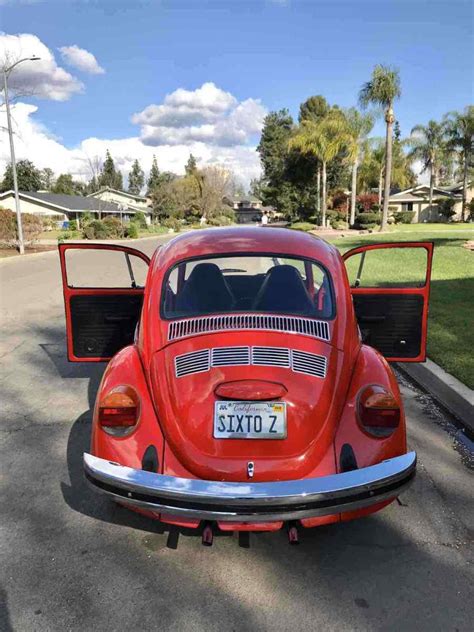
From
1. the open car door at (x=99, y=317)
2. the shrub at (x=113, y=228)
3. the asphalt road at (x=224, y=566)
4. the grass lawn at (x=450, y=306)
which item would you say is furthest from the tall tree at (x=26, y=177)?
the asphalt road at (x=224, y=566)

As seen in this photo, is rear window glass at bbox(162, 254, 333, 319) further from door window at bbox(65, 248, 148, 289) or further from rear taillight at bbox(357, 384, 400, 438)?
door window at bbox(65, 248, 148, 289)

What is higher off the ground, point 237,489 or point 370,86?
point 370,86

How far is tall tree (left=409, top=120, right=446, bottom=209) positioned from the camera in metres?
57.0

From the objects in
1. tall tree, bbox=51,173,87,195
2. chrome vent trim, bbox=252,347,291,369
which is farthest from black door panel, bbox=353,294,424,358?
tall tree, bbox=51,173,87,195

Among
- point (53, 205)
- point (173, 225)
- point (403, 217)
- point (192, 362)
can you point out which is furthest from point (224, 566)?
point (53, 205)

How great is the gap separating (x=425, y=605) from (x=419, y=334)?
2.43 meters

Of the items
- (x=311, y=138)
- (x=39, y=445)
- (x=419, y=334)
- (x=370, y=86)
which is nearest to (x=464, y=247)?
(x=419, y=334)

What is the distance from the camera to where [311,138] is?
41.2 m

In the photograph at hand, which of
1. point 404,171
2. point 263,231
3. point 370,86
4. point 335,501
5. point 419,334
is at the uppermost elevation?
point 370,86

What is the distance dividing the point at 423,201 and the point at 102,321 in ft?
220

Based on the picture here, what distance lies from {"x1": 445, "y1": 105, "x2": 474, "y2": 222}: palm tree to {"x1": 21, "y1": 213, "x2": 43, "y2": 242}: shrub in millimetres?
42189

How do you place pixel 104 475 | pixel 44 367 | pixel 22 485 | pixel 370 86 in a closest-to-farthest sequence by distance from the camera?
pixel 104 475 → pixel 22 485 → pixel 44 367 → pixel 370 86

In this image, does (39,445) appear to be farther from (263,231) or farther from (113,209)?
(113,209)

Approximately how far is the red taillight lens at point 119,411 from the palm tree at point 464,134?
55234 mm
